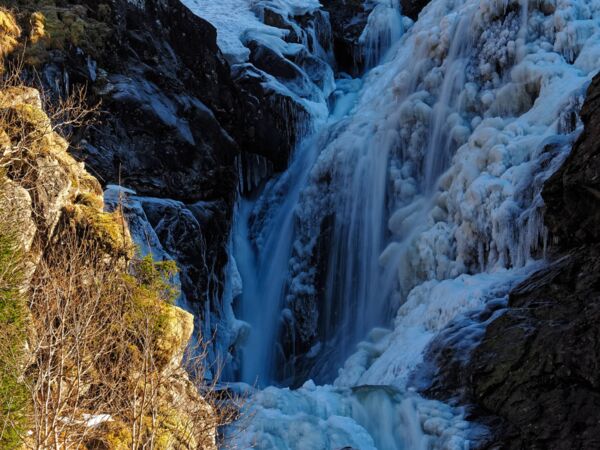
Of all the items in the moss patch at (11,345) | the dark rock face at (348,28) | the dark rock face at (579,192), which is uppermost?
the dark rock face at (348,28)

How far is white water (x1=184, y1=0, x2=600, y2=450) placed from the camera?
32.8ft

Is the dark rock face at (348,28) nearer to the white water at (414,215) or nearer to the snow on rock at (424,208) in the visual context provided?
the white water at (414,215)

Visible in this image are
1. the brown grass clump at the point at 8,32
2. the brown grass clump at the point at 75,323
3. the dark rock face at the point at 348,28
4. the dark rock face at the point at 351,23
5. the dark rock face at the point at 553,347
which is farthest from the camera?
the dark rock face at the point at 348,28

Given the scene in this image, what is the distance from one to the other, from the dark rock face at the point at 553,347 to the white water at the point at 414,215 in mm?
571

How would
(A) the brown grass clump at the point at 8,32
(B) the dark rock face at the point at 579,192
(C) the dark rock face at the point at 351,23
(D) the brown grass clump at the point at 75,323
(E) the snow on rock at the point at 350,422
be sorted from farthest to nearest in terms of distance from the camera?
(C) the dark rock face at the point at 351,23 < (A) the brown grass clump at the point at 8,32 < (B) the dark rock face at the point at 579,192 < (E) the snow on rock at the point at 350,422 < (D) the brown grass clump at the point at 75,323

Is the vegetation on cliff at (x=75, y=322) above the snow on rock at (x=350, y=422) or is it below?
above

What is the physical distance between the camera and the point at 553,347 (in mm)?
8578

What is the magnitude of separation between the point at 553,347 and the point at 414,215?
24.2ft

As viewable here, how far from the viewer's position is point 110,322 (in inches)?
323

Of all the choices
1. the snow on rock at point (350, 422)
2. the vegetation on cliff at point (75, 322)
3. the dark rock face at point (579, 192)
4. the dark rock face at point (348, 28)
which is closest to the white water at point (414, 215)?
the snow on rock at point (350, 422)

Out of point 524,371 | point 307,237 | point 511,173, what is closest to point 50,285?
point 524,371

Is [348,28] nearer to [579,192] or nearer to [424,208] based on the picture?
[424,208]

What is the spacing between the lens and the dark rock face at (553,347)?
798 cm

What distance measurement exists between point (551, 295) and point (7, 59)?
12.7m
